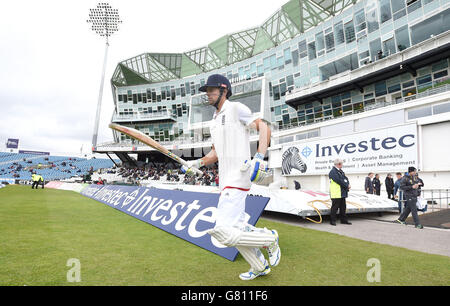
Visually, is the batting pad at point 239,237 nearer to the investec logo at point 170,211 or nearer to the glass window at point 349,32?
the investec logo at point 170,211

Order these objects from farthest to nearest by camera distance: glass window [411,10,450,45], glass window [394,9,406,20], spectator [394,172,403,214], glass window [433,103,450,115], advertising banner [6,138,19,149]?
advertising banner [6,138,19,149]
glass window [394,9,406,20]
glass window [411,10,450,45]
glass window [433,103,450,115]
spectator [394,172,403,214]

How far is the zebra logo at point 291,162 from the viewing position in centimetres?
2292

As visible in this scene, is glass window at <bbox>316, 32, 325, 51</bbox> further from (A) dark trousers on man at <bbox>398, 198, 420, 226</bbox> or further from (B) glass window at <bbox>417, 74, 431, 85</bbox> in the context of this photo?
(A) dark trousers on man at <bbox>398, 198, 420, 226</bbox>

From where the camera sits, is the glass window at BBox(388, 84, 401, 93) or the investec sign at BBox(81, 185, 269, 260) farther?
the glass window at BBox(388, 84, 401, 93)

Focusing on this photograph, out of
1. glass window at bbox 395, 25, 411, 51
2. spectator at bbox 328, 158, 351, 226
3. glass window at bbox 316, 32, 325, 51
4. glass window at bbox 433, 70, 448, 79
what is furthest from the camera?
glass window at bbox 316, 32, 325, 51

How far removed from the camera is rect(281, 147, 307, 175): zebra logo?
902 inches

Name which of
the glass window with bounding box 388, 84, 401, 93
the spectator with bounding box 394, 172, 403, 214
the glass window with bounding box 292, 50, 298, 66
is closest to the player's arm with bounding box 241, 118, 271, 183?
the spectator with bounding box 394, 172, 403, 214

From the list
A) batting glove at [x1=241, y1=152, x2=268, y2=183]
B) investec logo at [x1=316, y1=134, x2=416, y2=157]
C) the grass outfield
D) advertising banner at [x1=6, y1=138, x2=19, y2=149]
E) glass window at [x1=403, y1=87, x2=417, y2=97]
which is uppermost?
advertising banner at [x1=6, y1=138, x2=19, y2=149]

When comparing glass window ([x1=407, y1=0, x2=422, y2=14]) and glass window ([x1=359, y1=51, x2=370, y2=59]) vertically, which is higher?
glass window ([x1=407, y1=0, x2=422, y2=14])

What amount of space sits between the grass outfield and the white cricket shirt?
3.98 feet

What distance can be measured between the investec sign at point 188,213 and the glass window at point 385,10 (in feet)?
90.5

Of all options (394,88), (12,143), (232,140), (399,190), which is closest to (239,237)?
(232,140)

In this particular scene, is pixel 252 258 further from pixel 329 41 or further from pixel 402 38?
pixel 329 41
